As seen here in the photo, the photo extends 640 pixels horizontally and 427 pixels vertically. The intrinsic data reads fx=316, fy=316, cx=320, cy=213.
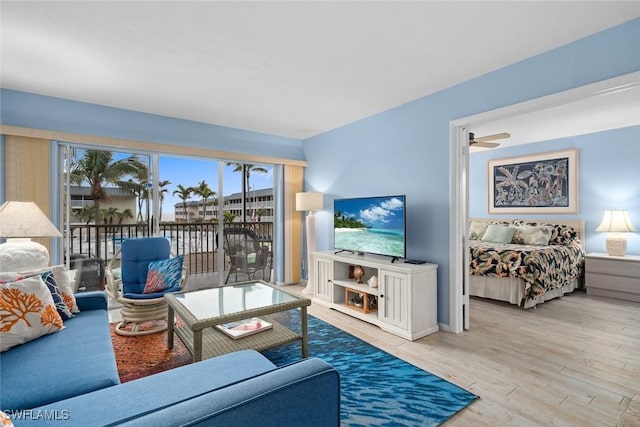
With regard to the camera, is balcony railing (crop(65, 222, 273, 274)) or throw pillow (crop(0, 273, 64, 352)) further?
balcony railing (crop(65, 222, 273, 274))

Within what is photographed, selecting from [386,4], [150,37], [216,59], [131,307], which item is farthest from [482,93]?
[131,307]

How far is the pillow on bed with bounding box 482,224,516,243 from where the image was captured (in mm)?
5082

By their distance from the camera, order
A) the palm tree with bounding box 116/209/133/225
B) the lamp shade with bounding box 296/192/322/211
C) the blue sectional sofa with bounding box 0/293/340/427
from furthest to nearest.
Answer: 1. the lamp shade with bounding box 296/192/322/211
2. the palm tree with bounding box 116/209/133/225
3. the blue sectional sofa with bounding box 0/293/340/427

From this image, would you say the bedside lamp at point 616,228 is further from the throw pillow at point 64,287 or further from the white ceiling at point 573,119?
the throw pillow at point 64,287

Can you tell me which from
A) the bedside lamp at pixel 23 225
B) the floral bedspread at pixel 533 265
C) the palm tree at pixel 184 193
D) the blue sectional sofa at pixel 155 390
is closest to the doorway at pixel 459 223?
the floral bedspread at pixel 533 265

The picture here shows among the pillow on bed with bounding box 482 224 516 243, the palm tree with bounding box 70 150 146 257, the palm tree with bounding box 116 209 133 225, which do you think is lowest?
the pillow on bed with bounding box 482 224 516 243

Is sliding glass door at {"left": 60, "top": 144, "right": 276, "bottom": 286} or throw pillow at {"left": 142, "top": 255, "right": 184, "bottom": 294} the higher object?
sliding glass door at {"left": 60, "top": 144, "right": 276, "bottom": 286}

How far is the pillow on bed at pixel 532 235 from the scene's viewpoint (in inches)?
189

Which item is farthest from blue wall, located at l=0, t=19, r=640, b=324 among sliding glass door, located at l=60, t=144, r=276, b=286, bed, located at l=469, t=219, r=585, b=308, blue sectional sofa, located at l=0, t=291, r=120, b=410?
blue sectional sofa, located at l=0, t=291, r=120, b=410

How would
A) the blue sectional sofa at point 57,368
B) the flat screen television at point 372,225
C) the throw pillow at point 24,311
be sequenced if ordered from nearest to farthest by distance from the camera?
the blue sectional sofa at point 57,368 → the throw pillow at point 24,311 → the flat screen television at point 372,225

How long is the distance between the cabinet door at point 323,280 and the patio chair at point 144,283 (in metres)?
1.59

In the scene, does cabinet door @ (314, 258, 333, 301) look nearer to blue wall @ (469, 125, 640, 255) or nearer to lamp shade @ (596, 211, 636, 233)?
lamp shade @ (596, 211, 636, 233)

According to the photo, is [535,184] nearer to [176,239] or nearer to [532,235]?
[532,235]

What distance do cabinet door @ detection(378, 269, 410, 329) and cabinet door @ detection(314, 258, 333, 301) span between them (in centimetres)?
82
